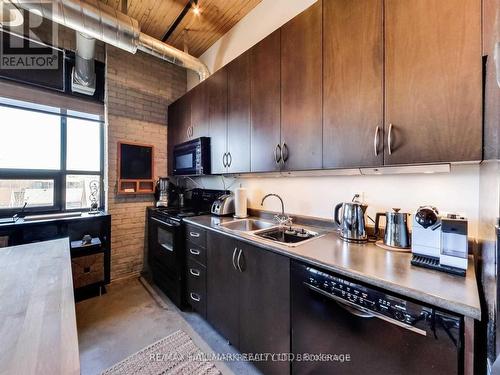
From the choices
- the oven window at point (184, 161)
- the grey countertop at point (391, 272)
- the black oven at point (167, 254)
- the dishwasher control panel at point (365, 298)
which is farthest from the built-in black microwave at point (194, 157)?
the dishwasher control panel at point (365, 298)

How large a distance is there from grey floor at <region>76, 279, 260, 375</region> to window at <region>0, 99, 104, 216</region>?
4.15 feet

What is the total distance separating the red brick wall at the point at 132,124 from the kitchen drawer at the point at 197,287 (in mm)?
1269

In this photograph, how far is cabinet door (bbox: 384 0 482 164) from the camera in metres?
0.90

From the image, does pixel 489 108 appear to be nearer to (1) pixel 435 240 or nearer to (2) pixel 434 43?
(2) pixel 434 43

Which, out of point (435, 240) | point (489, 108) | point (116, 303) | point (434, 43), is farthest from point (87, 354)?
point (434, 43)

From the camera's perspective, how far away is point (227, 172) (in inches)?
83.4

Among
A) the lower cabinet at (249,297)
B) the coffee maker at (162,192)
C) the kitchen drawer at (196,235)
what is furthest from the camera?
the coffee maker at (162,192)

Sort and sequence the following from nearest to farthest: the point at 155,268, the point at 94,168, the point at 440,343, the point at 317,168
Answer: the point at 440,343
the point at 317,168
the point at 155,268
the point at 94,168

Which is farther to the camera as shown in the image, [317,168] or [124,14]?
[124,14]

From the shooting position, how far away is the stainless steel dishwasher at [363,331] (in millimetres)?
734

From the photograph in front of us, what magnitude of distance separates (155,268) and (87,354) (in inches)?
41.3

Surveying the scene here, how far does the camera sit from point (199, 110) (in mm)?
2480

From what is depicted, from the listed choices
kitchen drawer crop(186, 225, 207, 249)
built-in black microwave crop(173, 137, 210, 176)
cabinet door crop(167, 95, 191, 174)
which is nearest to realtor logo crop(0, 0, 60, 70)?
cabinet door crop(167, 95, 191, 174)

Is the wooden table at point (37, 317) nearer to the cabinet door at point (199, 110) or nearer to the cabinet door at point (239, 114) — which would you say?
the cabinet door at point (239, 114)
